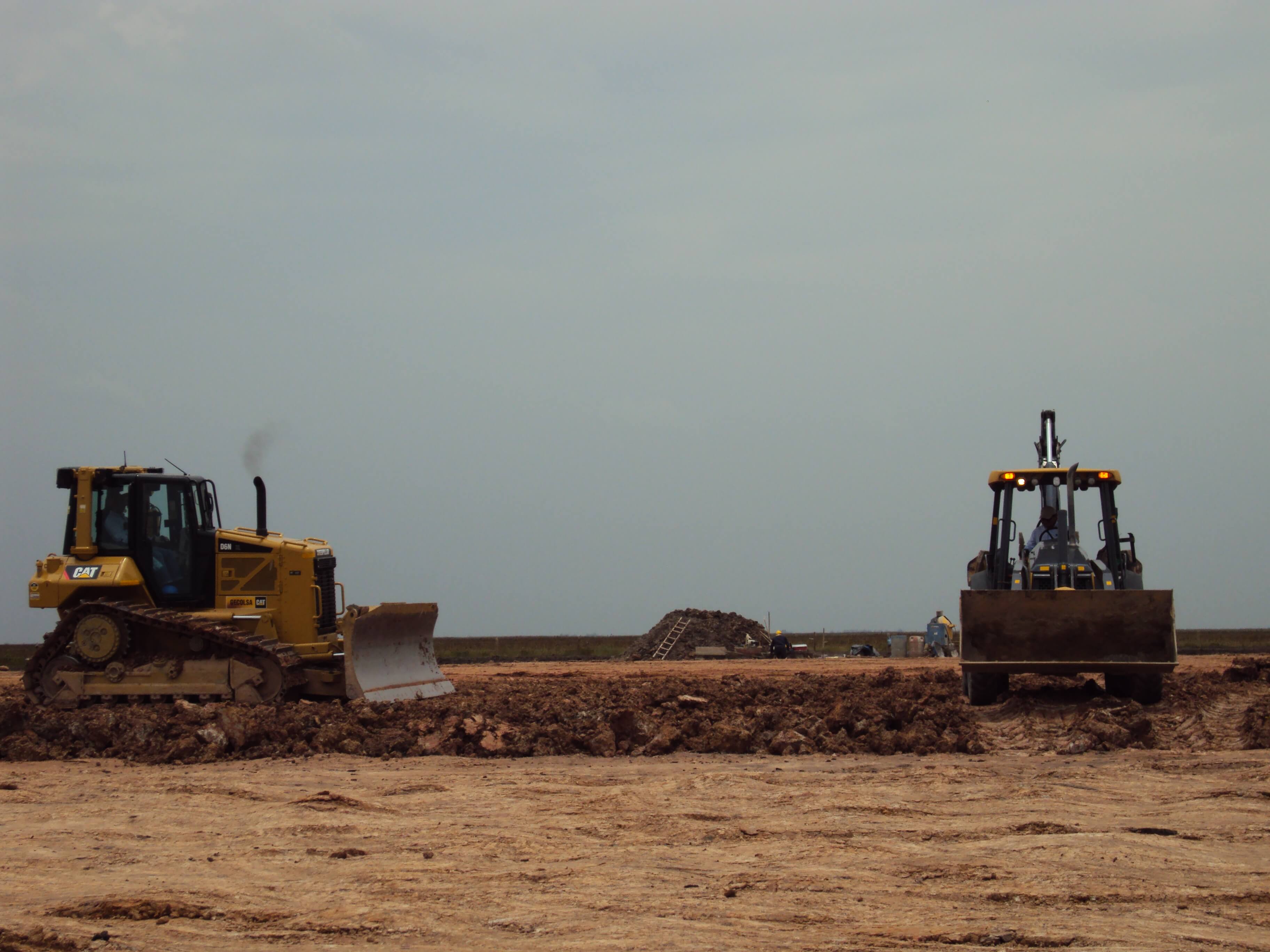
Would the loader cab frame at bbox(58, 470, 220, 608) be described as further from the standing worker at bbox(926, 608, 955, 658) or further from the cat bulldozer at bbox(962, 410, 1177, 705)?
the standing worker at bbox(926, 608, 955, 658)

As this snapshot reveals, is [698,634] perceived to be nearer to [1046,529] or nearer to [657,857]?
[1046,529]

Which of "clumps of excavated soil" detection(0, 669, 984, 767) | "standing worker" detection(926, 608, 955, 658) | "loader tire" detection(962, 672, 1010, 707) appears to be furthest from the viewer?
"standing worker" detection(926, 608, 955, 658)

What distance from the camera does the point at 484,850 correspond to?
7242 mm

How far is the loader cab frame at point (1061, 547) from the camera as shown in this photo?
13266 mm

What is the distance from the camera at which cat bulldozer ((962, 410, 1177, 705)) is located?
40.1 ft

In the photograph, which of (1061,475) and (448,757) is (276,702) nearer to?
(448,757)

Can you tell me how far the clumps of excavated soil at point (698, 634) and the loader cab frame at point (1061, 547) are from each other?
854 inches

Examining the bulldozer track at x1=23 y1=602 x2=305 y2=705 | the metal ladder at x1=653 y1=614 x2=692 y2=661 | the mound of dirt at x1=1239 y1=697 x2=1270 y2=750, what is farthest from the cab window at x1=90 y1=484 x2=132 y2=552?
the metal ladder at x1=653 y1=614 x2=692 y2=661

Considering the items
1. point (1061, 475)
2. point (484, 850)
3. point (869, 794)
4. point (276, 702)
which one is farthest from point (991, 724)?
point (276, 702)

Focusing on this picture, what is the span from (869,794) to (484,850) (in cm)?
293

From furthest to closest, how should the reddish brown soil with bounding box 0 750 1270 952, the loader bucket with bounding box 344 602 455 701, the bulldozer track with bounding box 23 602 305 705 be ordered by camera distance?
the loader bucket with bounding box 344 602 455 701 → the bulldozer track with bounding box 23 602 305 705 → the reddish brown soil with bounding box 0 750 1270 952

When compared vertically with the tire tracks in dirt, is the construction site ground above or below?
below

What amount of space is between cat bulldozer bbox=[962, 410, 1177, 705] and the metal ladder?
21.4m

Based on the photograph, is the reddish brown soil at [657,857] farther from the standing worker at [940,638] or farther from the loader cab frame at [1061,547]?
the standing worker at [940,638]
